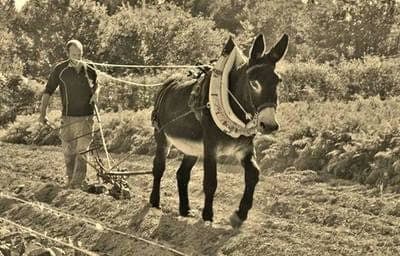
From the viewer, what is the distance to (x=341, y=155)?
12.0 metres

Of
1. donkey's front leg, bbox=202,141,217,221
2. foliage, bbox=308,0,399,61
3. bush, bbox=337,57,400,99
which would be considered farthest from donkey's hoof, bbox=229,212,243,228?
foliage, bbox=308,0,399,61

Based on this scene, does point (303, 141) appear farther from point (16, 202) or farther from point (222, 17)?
point (222, 17)

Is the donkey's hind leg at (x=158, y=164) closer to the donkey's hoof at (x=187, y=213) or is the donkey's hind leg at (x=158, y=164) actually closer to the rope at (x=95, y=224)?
the donkey's hoof at (x=187, y=213)

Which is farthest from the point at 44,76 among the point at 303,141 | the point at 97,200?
the point at 97,200

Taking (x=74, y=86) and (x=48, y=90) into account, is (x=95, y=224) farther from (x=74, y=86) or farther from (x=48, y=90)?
(x=48, y=90)

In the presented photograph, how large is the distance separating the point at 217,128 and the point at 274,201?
2407 millimetres

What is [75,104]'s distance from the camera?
11.0 m

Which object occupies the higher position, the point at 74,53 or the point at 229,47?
the point at 229,47

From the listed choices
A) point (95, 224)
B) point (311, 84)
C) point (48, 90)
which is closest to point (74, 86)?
point (48, 90)

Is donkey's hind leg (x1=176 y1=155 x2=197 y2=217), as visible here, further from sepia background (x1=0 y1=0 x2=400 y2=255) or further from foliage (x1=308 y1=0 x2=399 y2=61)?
foliage (x1=308 y1=0 x2=399 y2=61)

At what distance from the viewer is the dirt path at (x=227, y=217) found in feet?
25.0

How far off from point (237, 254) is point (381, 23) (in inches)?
929

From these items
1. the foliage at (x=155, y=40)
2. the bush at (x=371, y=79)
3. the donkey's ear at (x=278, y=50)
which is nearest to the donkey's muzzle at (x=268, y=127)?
the donkey's ear at (x=278, y=50)

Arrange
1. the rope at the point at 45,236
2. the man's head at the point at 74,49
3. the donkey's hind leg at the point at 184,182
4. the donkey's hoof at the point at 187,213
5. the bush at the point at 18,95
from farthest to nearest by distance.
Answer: the bush at the point at 18,95
the man's head at the point at 74,49
the donkey's hind leg at the point at 184,182
the donkey's hoof at the point at 187,213
the rope at the point at 45,236
